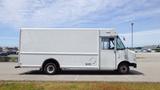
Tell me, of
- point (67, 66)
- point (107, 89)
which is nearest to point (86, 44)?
point (67, 66)

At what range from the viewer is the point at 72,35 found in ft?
64.1

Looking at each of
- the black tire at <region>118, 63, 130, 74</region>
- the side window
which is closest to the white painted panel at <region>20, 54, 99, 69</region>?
the side window

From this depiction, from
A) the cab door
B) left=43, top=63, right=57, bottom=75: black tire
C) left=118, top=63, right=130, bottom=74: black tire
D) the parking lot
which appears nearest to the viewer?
the parking lot

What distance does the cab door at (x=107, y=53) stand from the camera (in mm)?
19375

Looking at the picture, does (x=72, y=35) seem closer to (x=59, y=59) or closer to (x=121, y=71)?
(x=59, y=59)

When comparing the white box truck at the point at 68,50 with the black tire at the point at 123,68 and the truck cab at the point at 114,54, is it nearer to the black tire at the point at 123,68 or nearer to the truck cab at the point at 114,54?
the truck cab at the point at 114,54

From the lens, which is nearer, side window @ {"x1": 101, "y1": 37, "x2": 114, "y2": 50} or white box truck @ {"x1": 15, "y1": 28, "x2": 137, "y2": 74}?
white box truck @ {"x1": 15, "y1": 28, "x2": 137, "y2": 74}

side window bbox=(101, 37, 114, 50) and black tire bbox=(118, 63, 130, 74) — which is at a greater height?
side window bbox=(101, 37, 114, 50)

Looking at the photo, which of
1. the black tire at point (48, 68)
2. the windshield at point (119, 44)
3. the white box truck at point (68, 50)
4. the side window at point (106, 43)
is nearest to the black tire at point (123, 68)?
the white box truck at point (68, 50)

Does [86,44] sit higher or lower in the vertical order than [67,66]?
higher

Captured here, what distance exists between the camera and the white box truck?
19.4 m

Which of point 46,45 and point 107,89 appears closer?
point 107,89

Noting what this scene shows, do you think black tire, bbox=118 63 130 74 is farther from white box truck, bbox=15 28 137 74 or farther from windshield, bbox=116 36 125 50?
windshield, bbox=116 36 125 50

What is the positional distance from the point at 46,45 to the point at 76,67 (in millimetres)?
2314
